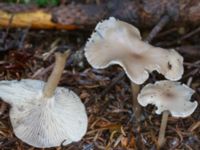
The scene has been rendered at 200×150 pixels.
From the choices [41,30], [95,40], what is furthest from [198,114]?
[41,30]

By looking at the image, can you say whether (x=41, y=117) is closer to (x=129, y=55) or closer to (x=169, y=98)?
(x=129, y=55)

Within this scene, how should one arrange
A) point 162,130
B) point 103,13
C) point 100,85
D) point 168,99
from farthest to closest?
1. point 103,13
2. point 100,85
3. point 162,130
4. point 168,99

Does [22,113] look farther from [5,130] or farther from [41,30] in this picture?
[41,30]

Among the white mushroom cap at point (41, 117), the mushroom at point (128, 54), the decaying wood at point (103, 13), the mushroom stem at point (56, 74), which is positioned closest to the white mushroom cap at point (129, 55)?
the mushroom at point (128, 54)

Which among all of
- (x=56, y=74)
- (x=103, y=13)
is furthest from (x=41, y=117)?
(x=103, y=13)

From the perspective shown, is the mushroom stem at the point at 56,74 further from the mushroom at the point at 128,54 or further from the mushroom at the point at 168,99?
the mushroom at the point at 168,99

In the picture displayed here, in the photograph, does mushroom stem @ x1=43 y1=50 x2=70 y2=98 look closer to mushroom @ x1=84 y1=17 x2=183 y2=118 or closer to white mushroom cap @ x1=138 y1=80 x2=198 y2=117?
mushroom @ x1=84 y1=17 x2=183 y2=118
